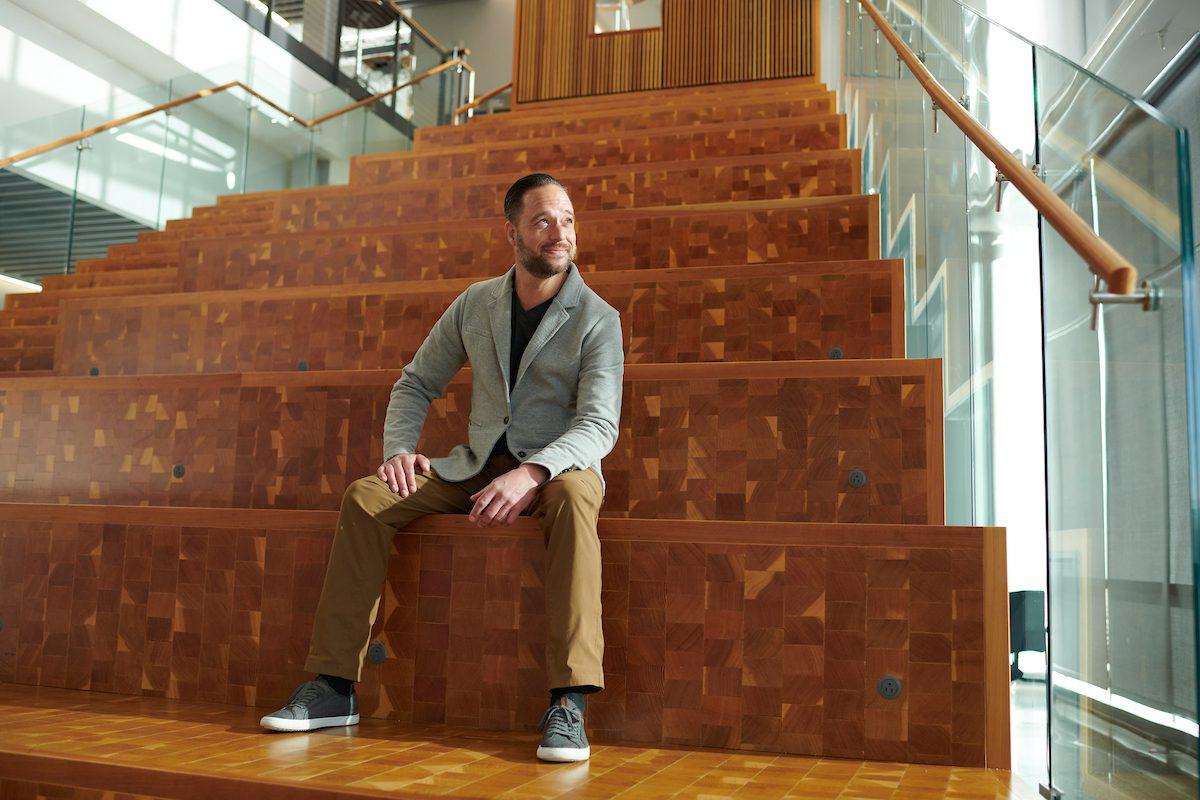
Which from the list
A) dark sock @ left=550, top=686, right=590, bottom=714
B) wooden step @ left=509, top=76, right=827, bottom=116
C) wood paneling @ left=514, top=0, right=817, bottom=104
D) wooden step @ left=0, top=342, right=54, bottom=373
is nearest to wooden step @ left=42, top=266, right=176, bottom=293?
wooden step @ left=0, top=342, right=54, bottom=373

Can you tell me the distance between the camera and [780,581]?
161 cm

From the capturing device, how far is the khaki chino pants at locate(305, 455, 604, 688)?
155 centimetres

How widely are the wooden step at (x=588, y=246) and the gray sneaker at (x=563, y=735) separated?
1360 mm

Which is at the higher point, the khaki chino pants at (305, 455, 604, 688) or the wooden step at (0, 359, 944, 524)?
the wooden step at (0, 359, 944, 524)

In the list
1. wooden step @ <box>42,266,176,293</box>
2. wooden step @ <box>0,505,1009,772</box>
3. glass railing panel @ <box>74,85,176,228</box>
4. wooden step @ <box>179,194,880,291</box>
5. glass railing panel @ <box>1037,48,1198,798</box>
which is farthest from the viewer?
glass railing panel @ <box>74,85,176,228</box>

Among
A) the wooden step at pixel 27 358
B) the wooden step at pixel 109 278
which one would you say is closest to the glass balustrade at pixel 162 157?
the wooden step at pixel 109 278

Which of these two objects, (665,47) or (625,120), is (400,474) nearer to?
(625,120)

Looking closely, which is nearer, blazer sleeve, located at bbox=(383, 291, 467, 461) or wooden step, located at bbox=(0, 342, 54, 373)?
blazer sleeve, located at bbox=(383, 291, 467, 461)

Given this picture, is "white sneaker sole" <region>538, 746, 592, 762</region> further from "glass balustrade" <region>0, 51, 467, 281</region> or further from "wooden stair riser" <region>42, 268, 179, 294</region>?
"glass balustrade" <region>0, 51, 467, 281</region>

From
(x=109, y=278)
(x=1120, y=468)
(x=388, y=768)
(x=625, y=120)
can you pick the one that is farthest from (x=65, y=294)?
(x=1120, y=468)

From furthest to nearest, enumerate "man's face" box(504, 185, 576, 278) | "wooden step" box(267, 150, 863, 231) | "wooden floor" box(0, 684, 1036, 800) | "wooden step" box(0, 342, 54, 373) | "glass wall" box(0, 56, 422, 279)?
"glass wall" box(0, 56, 422, 279) → "wooden step" box(0, 342, 54, 373) → "wooden step" box(267, 150, 863, 231) → "man's face" box(504, 185, 576, 278) → "wooden floor" box(0, 684, 1036, 800)

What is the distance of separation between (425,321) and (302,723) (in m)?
1.03

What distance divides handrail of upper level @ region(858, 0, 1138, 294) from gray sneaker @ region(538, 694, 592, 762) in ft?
2.85

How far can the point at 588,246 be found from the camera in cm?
274
